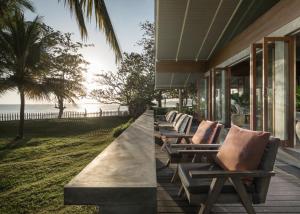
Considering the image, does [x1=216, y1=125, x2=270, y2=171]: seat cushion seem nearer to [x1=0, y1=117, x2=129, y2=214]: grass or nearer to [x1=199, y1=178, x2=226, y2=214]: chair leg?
[x1=199, y1=178, x2=226, y2=214]: chair leg

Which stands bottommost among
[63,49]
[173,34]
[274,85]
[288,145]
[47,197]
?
[47,197]

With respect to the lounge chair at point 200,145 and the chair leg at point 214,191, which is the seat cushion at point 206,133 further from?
the chair leg at point 214,191

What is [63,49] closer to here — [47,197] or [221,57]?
[221,57]

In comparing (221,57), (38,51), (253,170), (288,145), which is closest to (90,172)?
(253,170)

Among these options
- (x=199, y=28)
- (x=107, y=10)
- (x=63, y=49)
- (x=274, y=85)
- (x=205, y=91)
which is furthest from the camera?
(x=63, y=49)

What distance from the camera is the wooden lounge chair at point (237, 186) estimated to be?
2346 millimetres

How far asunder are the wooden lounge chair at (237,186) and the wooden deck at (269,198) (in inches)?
17.2

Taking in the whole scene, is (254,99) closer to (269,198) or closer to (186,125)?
(186,125)

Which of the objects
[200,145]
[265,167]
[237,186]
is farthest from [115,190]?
[200,145]

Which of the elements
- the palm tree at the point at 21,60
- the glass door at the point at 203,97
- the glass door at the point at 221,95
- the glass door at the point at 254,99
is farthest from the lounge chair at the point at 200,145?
the palm tree at the point at 21,60

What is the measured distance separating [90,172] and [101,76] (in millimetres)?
27569

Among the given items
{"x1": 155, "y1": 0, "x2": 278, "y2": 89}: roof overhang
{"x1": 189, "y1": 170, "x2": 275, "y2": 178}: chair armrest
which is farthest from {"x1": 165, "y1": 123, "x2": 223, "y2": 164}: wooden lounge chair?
{"x1": 155, "y1": 0, "x2": 278, "y2": 89}: roof overhang

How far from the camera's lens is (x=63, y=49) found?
2664 centimetres

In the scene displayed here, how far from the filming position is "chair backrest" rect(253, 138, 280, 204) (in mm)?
2428
